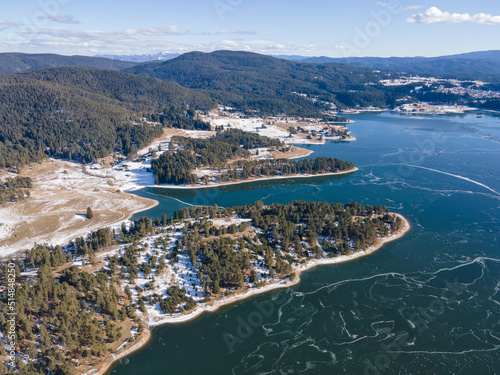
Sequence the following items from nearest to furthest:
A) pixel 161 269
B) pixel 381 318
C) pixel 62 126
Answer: pixel 381 318
pixel 161 269
pixel 62 126

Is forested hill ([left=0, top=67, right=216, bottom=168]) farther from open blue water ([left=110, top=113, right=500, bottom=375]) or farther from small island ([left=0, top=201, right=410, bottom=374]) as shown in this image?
small island ([left=0, top=201, right=410, bottom=374])

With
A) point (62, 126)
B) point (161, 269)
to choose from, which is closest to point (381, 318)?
point (161, 269)

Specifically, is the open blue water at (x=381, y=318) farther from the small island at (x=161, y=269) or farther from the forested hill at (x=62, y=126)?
the forested hill at (x=62, y=126)

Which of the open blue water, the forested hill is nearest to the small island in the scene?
the open blue water

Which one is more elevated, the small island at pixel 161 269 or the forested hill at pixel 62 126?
the forested hill at pixel 62 126

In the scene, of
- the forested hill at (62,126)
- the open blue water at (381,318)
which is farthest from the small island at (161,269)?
the forested hill at (62,126)

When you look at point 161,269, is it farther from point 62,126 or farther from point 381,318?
point 62,126

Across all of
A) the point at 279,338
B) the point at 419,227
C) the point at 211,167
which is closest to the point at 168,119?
the point at 211,167

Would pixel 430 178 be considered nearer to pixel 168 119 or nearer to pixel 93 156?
pixel 93 156
